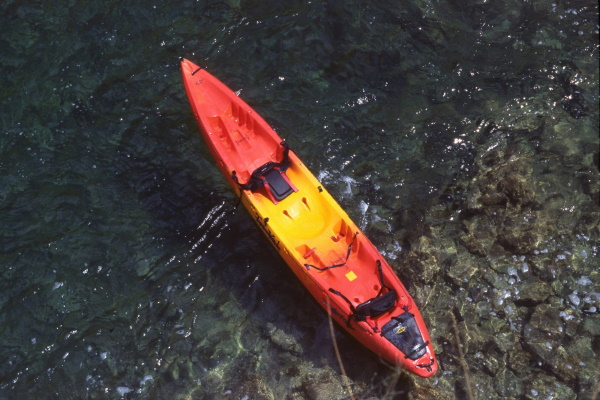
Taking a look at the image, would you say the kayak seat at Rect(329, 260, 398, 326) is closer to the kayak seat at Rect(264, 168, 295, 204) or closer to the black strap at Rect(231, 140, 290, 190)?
the kayak seat at Rect(264, 168, 295, 204)

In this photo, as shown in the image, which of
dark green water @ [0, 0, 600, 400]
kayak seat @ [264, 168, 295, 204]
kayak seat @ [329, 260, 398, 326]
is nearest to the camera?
kayak seat @ [329, 260, 398, 326]

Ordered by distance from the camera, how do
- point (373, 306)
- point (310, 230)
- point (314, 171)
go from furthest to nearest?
point (314, 171) → point (310, 230) → point (373, 306)

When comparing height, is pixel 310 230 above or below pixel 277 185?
below

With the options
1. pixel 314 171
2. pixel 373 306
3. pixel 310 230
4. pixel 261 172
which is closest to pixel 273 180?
pixel 261 172

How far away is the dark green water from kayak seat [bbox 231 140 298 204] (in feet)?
3.22

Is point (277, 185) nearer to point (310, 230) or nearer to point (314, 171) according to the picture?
point (310, 230)

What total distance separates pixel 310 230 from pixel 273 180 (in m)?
1.12

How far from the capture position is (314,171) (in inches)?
451

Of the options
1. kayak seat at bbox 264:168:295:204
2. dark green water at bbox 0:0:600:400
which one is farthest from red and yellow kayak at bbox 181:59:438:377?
dark green water at bbox 0:0:600:400

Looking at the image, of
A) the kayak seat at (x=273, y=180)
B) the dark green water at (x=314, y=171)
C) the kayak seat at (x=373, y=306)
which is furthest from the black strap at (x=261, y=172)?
the kayak seat at (x=373, y=306)

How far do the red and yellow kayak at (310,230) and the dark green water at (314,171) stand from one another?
73cm

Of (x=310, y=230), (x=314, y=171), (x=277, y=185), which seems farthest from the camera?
(x=314, y=171)

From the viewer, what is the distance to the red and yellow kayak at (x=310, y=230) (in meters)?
9.05

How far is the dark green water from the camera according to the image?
9.64 meters
